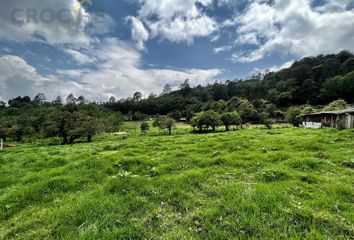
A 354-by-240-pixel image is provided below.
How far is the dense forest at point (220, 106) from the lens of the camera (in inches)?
1959

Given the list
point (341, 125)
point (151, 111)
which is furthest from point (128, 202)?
point (151, 111)

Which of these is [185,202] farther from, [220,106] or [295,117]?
[220,106]

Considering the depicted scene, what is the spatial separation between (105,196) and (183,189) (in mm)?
2137

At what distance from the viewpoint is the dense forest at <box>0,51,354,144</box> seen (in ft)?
163

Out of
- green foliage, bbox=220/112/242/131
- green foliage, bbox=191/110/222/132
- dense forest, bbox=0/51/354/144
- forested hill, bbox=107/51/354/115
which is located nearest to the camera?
dense forest, bbox=0/51/354/144

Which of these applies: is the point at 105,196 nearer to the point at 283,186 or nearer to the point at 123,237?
the point at 123,237

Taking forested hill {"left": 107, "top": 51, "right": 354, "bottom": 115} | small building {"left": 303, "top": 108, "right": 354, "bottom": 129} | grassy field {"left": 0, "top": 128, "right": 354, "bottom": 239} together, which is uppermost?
forested hill {"left": 107, "top": 51, "right": 354, "bottom": 115}

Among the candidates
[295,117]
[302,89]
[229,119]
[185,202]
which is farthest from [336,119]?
[302,89]

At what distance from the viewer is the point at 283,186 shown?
5395 millimetres

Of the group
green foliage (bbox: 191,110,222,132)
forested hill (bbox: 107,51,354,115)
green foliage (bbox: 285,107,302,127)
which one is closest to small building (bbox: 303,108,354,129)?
green foliage (bbox: 285,107,302,127)

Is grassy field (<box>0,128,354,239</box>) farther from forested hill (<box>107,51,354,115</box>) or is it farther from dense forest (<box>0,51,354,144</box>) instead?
forested hill (<box>107,51,354,115</box>)

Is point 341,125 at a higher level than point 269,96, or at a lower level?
lower

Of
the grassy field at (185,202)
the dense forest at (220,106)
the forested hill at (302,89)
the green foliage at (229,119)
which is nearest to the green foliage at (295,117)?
the dense forest at (220,106)

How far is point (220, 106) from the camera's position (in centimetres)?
9800
